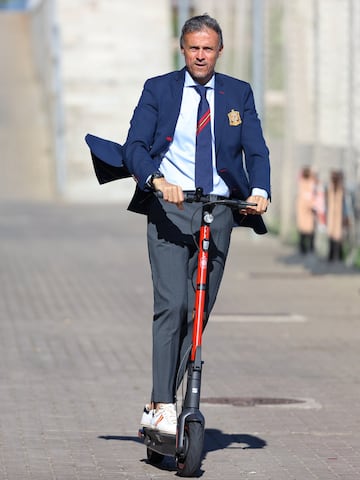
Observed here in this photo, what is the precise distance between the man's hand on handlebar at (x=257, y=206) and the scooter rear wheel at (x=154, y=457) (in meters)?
1.14

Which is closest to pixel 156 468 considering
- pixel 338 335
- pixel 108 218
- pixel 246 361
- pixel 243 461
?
pixel 243 461

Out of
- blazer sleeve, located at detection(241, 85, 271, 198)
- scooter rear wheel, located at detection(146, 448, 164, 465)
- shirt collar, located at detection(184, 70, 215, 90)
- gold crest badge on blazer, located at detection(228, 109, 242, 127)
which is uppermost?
shirt collar, located at detection(184, 70, 215, 90)

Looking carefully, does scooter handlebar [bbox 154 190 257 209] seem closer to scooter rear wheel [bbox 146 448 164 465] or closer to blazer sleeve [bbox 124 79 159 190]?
blazer sleeve [bbox 124 79 159 190]

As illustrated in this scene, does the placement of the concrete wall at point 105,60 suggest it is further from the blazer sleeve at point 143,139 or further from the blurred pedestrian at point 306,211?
the blazer sleeve at point 143,139

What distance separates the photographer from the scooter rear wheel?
672cm

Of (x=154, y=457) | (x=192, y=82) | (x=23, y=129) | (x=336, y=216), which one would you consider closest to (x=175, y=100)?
(x=192, y=82)

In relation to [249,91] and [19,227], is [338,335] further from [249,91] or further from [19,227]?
[19,227]

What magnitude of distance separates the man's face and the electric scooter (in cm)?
52

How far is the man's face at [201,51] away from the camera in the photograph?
21.0 feet

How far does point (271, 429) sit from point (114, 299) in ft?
21.4

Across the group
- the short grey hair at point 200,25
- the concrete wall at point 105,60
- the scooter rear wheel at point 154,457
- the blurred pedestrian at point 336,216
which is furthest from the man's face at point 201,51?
the concrete wall at point 105,60

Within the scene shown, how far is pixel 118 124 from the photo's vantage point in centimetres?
3550

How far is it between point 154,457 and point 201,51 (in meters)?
1.76

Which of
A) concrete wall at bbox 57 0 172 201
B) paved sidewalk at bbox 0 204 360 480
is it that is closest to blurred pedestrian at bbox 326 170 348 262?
paved sidewalk at bbox 0 204 360 480
